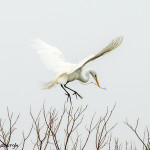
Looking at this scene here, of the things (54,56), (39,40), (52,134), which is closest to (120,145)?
(52,134)

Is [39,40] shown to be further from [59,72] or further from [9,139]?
[9,139]

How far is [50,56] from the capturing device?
3.08 m

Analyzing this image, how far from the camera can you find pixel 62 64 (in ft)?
9.84

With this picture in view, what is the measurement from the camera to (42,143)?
242 cm

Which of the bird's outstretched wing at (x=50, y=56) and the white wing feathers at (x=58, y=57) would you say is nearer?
the white wing feathers at (x=58, y=57)

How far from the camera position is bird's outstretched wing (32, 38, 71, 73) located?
2992 millimetres

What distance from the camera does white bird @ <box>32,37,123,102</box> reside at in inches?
105

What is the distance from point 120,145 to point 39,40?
1.12 metres

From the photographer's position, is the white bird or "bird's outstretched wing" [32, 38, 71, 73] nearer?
the white bird

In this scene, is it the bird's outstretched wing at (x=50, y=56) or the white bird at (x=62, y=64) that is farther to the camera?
the bird's outstretched wing at (x=50, y=56)

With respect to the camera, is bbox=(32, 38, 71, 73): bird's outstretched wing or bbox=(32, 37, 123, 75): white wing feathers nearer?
bbox=(32, 37, 123, 75): white wing feathers

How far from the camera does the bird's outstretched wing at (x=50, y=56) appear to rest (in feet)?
9.82

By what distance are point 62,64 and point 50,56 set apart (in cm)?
13

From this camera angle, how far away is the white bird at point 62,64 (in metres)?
2.68
